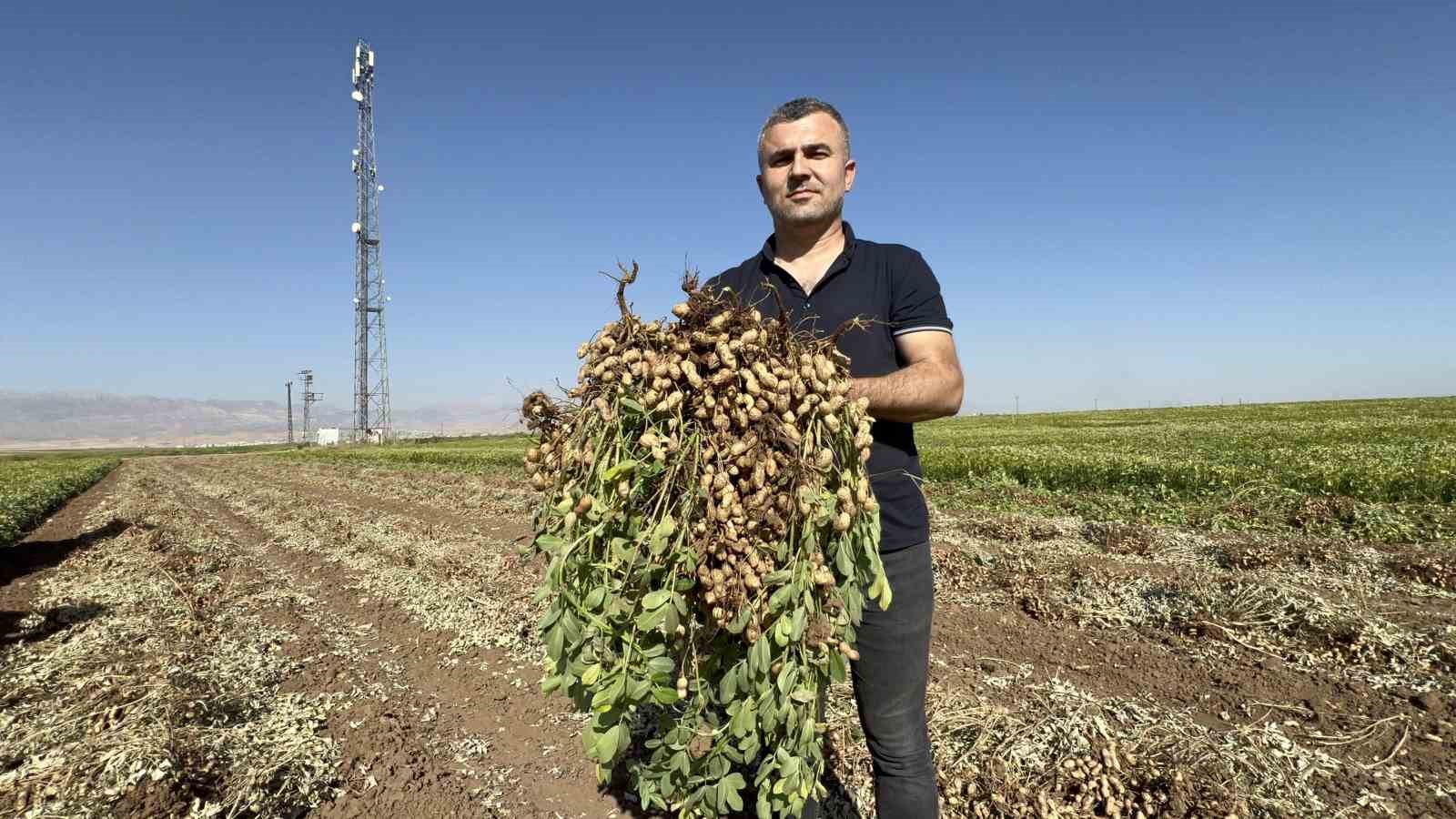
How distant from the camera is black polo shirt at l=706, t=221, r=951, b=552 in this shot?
8.00ft

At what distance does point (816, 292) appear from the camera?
2621mm

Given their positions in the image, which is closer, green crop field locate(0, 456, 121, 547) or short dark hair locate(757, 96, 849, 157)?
short dark hair locate(757, 96, 849, 157)

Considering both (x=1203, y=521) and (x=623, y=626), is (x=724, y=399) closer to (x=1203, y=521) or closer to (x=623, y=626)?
(x=623, y=626)

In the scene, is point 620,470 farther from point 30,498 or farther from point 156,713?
point 30,498

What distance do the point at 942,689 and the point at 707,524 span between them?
4.12 metres

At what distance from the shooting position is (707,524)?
176 centimetres

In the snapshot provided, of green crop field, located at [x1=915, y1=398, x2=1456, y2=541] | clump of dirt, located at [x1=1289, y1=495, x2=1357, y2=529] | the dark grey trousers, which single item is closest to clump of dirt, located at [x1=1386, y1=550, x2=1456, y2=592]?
green crop field, located at [x1=915, y1=398, x2=1456, y2=541]

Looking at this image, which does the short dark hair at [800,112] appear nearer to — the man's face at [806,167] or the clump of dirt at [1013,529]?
the man's face at [806,167]

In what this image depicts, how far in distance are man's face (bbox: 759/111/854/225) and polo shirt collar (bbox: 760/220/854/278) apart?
15cm

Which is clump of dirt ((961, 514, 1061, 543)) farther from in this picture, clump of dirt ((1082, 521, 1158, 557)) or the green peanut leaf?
the green peanut leaf

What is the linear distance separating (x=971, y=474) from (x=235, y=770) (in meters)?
14.8

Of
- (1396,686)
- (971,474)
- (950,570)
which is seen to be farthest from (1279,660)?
(971,474)

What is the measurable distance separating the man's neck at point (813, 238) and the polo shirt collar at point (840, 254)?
2 centimetres

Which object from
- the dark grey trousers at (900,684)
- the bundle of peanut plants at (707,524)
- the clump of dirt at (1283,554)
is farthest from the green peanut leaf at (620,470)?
the clump of dirt at (1283,554)
